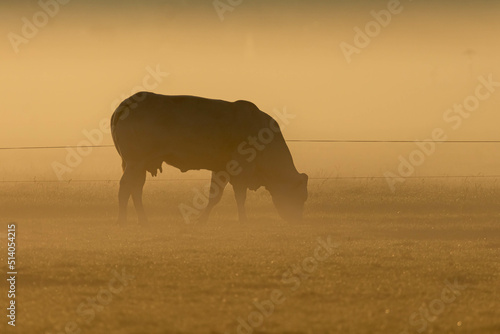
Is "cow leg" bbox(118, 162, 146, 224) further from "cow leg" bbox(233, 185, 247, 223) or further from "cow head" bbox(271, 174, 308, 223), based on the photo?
"cow head" bbox(271, 174, 308, 223)

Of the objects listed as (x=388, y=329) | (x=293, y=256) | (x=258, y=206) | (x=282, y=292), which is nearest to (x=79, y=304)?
(x=282, y=292)

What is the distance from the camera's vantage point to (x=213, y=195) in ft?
58.2

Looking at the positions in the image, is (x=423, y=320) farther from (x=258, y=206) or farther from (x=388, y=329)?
(x=258, y=206)

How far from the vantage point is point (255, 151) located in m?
18.2

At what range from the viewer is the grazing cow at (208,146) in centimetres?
1703

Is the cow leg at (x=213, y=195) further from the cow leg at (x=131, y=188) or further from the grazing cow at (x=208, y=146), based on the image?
the cow leg at (x=131, y=188)

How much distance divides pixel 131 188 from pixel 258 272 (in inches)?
262

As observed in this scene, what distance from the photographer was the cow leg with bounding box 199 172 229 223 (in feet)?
57.3

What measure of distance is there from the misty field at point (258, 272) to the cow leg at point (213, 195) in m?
0.30

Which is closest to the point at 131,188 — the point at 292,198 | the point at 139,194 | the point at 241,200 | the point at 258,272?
the point at 139,194

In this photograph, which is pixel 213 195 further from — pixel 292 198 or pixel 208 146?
pixel 292 198

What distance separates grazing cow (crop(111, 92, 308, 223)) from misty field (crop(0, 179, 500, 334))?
0.59m

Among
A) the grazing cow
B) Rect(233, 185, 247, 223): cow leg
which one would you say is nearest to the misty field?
Rect(233, 185, 247, 223): cow leg

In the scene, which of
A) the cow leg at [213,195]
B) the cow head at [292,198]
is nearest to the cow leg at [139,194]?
the cow leg at [213,195]
